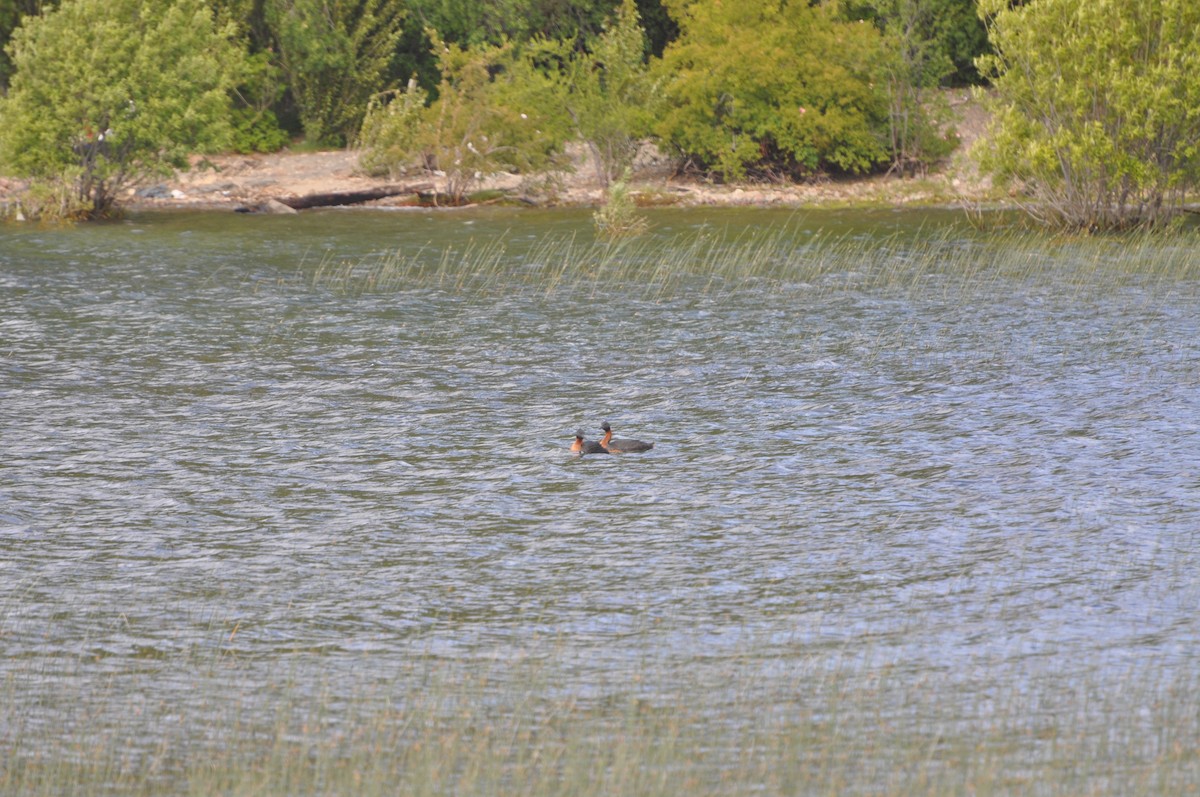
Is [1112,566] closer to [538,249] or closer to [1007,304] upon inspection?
[1007,304]

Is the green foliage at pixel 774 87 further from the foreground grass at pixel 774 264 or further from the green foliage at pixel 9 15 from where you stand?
the green foliage at pixel 9 15

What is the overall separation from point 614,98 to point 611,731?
4181 centimetres

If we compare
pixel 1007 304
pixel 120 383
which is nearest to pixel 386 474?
pixel 120 383

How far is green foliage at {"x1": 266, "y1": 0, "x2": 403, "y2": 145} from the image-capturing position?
→ 53594 mm

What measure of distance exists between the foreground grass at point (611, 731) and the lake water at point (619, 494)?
0.08 m

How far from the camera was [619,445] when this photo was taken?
691 inches

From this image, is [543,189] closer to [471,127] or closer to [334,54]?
[471,127]

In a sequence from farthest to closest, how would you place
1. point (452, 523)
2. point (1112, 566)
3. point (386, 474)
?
point (386, 474), point (452, 523), point (1112, 566)

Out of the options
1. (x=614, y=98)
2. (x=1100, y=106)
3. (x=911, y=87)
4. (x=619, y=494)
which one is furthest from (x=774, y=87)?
(x=619, y=494)

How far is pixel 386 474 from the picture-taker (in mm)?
17016

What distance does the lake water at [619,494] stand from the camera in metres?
11.4

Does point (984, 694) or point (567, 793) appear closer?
point (567, 793)

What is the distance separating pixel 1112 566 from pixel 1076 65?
2478 centimetres

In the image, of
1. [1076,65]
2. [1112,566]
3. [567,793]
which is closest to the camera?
[567,793]
